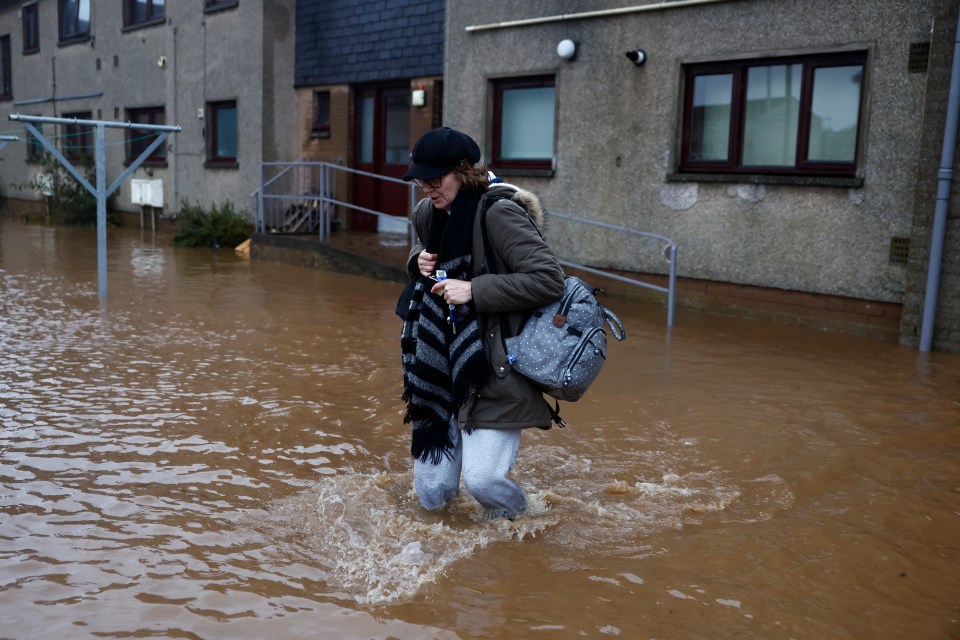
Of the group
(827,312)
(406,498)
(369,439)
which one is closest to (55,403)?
(369,439)

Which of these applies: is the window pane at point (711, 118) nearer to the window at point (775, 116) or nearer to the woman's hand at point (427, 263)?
the window at point (775, 116)

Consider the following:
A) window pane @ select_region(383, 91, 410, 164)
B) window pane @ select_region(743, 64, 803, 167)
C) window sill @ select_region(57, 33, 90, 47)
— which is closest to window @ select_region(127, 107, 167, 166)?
window sill @ select_region(57, 33, 90, 47)

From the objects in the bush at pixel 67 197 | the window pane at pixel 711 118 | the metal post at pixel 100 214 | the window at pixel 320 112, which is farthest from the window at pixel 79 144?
the window pane at pixel 711 118

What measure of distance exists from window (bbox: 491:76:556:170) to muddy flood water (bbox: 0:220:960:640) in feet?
14.6

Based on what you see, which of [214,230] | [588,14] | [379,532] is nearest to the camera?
[379,532]

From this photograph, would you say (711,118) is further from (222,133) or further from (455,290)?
(222,133)

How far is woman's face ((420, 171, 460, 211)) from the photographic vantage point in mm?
3586

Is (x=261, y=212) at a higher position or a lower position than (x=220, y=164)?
lower

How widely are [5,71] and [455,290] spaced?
25.8 metres

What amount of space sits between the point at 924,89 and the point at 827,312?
2184 mm

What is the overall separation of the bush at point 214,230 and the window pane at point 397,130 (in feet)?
9.93

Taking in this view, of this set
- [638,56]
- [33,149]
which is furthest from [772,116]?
[33,149]

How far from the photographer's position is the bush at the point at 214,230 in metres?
16.0

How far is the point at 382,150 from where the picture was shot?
15055 mm
